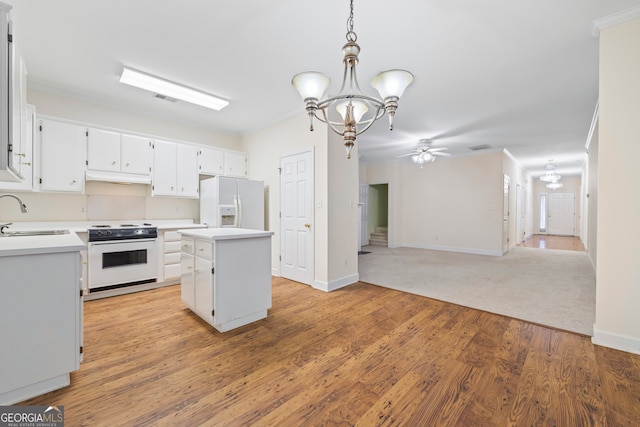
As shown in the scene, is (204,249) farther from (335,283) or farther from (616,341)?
(616,341)

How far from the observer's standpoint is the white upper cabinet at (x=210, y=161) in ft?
15.0

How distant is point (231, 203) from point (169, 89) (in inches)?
69.2

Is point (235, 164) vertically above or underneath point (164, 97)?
underneath

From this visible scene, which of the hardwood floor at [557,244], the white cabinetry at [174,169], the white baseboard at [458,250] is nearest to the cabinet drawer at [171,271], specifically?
the white cabinetry at [174,169]

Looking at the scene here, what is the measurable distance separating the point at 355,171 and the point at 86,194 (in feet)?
12.9

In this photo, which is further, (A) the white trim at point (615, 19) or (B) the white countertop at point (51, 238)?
(A) the white trim at point (615, 19)

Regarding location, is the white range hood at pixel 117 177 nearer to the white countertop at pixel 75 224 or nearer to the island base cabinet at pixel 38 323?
the white countertop at pixel 75 224

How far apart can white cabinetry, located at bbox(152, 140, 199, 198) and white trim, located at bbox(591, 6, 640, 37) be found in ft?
16.5

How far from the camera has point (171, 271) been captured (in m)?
3.94

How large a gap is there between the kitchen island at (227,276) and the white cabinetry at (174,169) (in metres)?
1.79

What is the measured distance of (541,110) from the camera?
13.3ft

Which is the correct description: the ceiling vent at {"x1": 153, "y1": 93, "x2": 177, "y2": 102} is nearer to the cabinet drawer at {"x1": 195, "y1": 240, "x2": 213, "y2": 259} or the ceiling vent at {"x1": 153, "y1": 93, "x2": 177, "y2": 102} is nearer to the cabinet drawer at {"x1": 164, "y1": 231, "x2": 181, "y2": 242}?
the cabinet drawer at {"x1": 164, "y1": 231, "x2": 181, "y2": 242}

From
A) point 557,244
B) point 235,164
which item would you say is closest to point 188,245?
point 235,164

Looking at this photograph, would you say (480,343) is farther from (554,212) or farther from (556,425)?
(554,212)
